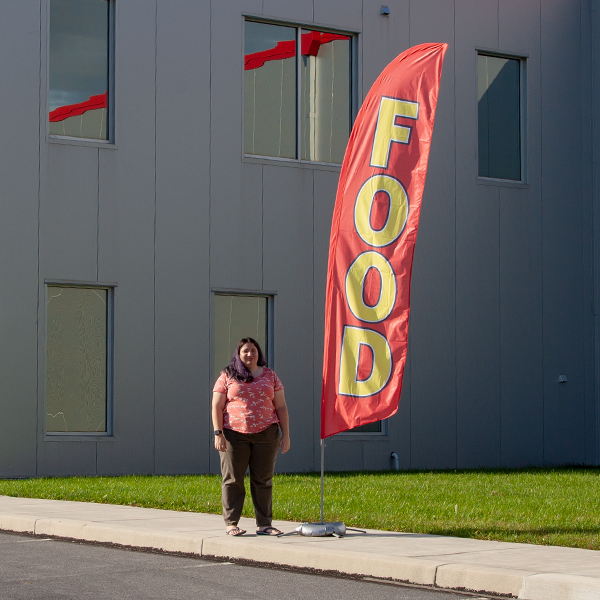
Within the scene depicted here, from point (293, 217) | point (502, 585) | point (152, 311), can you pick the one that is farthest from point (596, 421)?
point (502, 585)

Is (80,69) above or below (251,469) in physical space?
above

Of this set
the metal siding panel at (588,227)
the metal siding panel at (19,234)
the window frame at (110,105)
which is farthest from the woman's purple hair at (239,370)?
the metal siding panel at (588,227)

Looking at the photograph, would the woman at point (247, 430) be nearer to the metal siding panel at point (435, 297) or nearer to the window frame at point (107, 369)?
the window frame at point (107, 369)

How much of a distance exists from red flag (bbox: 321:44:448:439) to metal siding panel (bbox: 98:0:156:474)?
8051 millimetres

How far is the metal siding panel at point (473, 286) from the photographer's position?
66.1 ft

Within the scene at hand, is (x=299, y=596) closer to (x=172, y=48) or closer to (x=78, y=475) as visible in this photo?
(x=78, y=475)

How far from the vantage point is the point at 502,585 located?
7562 mm

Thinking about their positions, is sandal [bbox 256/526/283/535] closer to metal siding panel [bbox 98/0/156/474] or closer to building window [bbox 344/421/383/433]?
metal siding panel [bbox 98/0/156/474]

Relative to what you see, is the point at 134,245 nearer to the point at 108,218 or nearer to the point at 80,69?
the point at 108,218

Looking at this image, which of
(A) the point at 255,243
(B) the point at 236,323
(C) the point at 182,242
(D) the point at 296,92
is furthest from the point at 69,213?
(D) the point at 296,92

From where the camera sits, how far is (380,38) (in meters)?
19.9

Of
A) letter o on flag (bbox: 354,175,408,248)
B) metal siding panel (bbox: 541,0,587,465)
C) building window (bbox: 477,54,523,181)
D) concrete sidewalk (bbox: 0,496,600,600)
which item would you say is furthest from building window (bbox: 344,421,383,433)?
letter o on flag (bbox: 354,175,408,248)

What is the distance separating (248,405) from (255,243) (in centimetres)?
887

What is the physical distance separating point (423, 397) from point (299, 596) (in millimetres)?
12479
